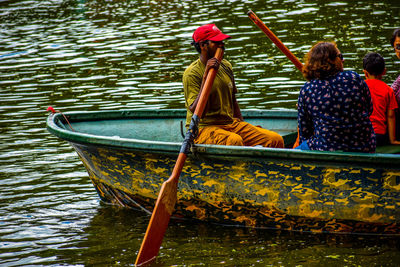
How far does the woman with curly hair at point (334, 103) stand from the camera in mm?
4812

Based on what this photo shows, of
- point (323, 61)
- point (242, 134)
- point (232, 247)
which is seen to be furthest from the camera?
point (242, 134)

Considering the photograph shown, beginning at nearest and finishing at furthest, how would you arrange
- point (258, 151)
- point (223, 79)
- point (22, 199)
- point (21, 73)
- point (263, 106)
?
point (258, 151) → point (223, 79) → point (22, 199) → point (263, 106) → point (21, 73)

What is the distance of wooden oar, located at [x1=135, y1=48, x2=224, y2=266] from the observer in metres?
5.16

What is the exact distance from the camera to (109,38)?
17.3 meters

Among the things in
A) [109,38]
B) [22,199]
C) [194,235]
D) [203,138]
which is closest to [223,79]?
[203,138]

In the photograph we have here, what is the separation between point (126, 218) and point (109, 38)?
11630 mm

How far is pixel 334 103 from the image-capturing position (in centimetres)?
487

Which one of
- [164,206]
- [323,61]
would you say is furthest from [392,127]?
[164,206]

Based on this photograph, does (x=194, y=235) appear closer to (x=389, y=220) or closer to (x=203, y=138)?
(x=203, y=138)

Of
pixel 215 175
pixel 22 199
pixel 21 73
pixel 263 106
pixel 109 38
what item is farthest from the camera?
pixel 109 38

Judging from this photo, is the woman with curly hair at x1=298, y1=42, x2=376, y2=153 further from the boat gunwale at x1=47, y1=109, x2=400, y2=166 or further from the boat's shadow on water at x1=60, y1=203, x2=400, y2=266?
the boat's shadow on water at x1=60, y1=203, x2=400, y2=266

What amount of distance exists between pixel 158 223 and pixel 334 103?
1.71 metres

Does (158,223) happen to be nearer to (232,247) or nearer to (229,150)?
(232,247)

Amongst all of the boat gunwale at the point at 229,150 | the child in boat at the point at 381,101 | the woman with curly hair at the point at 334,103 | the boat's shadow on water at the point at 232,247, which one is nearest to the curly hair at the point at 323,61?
the woman with curly hair at the point at 334,103
